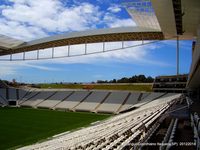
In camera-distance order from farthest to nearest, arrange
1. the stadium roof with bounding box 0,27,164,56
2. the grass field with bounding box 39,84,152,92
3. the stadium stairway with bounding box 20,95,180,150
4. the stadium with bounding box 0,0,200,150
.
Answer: the grass field with bounding box 39,84,152,92, the stadium roof with bounding box 0,27,164,56, the stadium with bounding box 0,0,200,150, the stadium stairway with bounding box 20,95,180,150

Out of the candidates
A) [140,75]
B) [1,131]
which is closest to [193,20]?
[1,131]

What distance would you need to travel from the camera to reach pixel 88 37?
34.7m

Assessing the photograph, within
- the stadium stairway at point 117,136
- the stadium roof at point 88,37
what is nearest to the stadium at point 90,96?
the stadium roof at point 88,37

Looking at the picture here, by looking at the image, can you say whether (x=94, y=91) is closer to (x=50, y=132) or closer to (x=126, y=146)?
(x=50, y=132)

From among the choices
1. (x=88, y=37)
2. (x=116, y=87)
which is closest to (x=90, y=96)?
(x=116, y=87)

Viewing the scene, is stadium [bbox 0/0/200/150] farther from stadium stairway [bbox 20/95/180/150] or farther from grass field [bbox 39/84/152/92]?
stadium stairway [bbox 20/95/180/150]

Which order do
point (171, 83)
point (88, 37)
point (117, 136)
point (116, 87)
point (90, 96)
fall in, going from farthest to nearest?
point (116, 87) → point (90, 96) → point (171, 83) → point (88, 37) → point (117, 136)

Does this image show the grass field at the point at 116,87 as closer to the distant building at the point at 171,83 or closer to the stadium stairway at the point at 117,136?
the distant building at the point at 171,83

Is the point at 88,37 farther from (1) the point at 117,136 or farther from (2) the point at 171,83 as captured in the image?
(1) the point at 117,136

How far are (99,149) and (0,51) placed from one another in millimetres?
38980

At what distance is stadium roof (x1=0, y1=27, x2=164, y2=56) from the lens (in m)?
31.2

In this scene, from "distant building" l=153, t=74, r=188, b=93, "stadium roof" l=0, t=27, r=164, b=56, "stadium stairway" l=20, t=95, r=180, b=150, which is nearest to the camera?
"stadium stairway" l=20, t=95, r=180, b=150

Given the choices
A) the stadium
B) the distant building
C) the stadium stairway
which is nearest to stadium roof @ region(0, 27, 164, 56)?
the stadium

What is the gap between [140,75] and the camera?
59.3 metres
